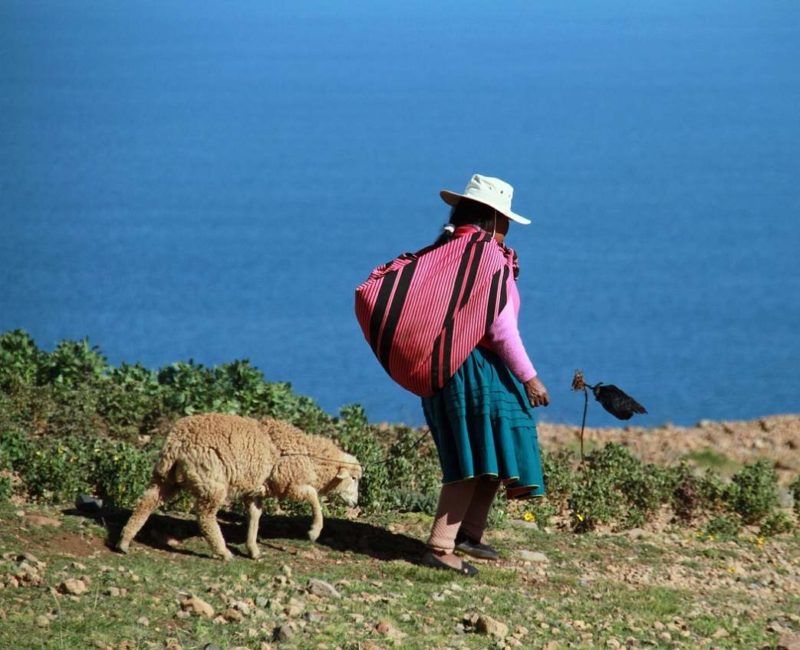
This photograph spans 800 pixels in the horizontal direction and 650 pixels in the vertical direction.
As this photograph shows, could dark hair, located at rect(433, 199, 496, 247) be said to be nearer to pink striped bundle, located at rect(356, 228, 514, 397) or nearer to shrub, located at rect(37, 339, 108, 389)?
pink striped bundle, located at rect(356, 228, 514, 397)

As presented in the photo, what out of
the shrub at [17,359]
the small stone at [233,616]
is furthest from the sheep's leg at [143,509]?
the shrub at [17,359]

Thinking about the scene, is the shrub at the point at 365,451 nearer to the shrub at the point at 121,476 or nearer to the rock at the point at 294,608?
the shrub at the point at 121,476

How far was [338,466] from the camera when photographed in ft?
27.2

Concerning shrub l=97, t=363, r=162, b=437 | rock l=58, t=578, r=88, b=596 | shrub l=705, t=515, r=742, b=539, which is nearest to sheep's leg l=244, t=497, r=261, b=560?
rock l=58, t=578, r=88, b=596

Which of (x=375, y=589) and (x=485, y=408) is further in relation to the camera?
(x=485, y=408)

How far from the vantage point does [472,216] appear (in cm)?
788

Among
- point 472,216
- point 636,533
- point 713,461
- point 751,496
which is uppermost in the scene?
point 472,216

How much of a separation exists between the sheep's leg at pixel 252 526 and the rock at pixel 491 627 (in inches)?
59.6

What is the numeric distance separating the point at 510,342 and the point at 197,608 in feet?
7.50

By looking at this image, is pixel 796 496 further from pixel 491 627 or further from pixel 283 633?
pixel 283 633

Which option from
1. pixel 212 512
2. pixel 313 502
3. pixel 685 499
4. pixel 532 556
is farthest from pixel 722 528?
pixel 212 512

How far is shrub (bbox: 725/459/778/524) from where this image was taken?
10.4m

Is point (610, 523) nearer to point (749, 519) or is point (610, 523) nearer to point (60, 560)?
point (749, 519)

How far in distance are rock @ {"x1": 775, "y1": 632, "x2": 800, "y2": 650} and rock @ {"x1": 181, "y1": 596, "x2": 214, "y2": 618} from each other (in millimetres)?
2945
